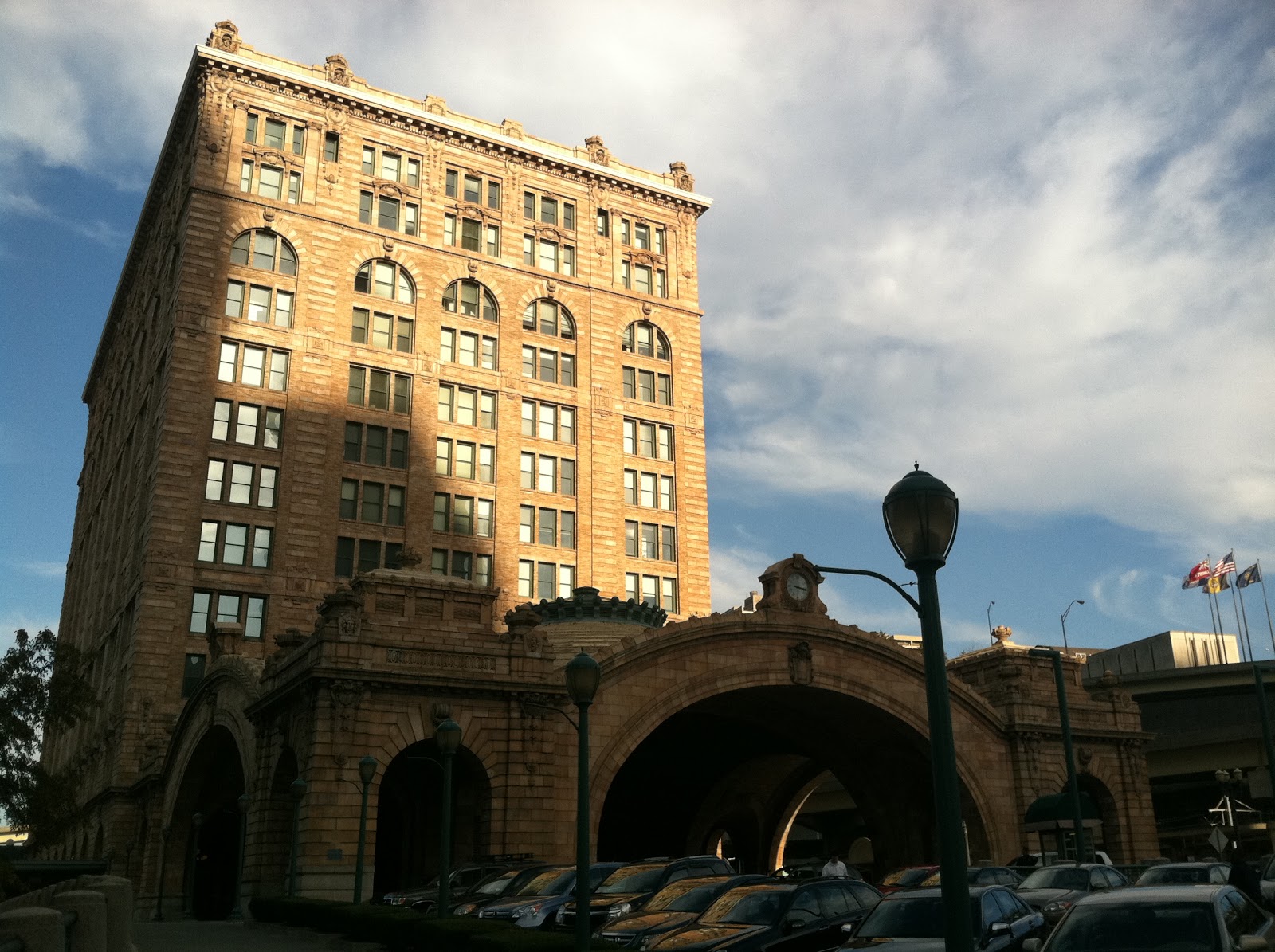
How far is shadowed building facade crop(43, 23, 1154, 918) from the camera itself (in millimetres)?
35000

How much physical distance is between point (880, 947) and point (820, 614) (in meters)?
28.9

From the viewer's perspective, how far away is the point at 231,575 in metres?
55.8

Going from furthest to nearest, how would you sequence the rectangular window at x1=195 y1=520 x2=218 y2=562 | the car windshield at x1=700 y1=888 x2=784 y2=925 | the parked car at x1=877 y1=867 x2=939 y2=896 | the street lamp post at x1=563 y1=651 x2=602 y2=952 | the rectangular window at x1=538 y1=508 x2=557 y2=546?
the rectangular window at x1=538 y1=508 x2=557 y2=546, the rectangular window at x1=195 y1=520 x2=218 y2=562, the parked car at x1=877 y1=867 x2=939 y2=896, the car windshield at x1=700 y1=888 x2=784 y2=925, the street lamp post at x1=563 y1=651 x2=602 y2=952

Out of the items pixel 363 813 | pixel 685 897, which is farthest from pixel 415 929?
pixel 363 813

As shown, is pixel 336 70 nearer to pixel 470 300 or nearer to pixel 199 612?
pixel 470 300

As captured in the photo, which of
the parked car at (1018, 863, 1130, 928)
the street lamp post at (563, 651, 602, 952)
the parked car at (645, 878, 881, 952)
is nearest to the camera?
the street lamp post at (563, 651, 602, 952)

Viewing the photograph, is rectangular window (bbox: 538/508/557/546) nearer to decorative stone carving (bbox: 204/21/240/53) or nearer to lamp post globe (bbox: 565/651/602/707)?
decorative stone carving (bbox: 204/21/240/53)

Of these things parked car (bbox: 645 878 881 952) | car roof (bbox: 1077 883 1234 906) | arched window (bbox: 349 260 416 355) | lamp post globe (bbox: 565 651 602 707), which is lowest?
parked car (bbox: 645 878 881 952)

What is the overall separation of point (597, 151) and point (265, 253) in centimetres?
2369

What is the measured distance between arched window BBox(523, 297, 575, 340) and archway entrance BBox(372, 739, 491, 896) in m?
31.2

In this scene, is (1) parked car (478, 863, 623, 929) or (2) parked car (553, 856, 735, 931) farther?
(1) parked car (478, 863, 623, 929)

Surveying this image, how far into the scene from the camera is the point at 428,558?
201 ft

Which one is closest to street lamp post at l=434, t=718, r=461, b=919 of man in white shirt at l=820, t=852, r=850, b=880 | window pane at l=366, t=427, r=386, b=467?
man in white shirt at l=820, t=852, r=850, b=880

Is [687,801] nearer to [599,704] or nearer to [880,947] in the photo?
[599,704]
